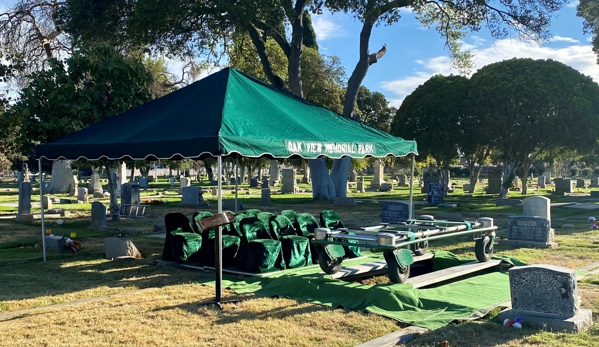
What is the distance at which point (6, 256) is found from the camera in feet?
36.7

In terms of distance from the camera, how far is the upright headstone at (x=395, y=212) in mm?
14430

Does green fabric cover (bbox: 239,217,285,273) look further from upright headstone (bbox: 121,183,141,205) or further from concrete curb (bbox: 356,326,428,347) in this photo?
upright headstone (bbox: 121,183,141,205)

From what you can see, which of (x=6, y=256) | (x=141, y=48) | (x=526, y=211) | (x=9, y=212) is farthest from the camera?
(x=141, y=48)

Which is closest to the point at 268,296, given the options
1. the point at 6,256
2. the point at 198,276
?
the point at 198,276

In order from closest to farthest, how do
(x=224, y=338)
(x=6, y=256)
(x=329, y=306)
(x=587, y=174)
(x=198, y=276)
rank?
(x=224, y=338), (x=329, y=306), (x=198, y=276), (x=6, y=256), (x=587, y=174)

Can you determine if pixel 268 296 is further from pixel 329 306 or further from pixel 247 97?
pixel 247 97

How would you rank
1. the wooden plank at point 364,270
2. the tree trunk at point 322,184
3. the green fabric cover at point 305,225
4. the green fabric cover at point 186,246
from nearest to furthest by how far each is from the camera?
the wooden plank at point 364,270
the green fabric cover at point 186,246
the green fabric cover at point 305,225
the tree trunk at point 322,184

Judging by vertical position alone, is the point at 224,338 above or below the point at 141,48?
below

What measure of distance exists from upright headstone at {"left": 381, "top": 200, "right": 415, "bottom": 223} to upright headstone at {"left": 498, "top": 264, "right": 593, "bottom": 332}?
8.35m

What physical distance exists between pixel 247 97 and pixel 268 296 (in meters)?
3.62

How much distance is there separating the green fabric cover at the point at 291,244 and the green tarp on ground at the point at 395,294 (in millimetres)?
527

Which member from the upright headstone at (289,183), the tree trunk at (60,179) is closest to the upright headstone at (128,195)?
the upright headstone at (289,183)

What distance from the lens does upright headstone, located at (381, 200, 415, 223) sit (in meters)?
14.4

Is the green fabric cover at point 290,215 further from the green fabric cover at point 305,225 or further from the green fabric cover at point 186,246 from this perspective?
the green fabric cover at point 186,246
